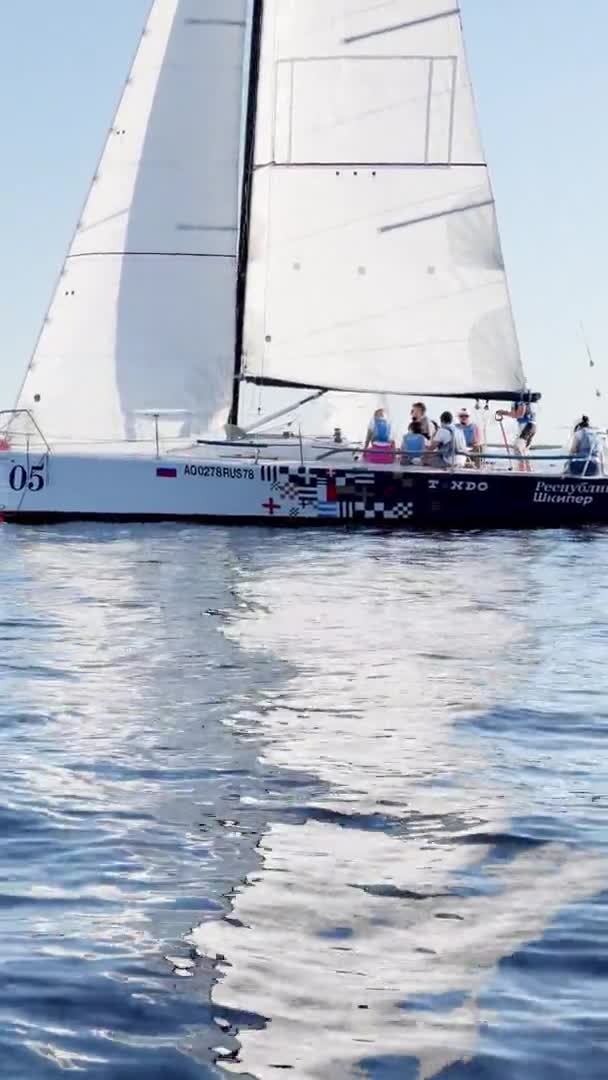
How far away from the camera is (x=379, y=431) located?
3303 centimetres

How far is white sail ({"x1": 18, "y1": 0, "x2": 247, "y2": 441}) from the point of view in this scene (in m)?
33.5

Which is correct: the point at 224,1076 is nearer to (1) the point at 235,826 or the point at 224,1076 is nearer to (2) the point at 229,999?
(2) the point at 229,999

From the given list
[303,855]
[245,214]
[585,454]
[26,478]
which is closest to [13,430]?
[26,478]

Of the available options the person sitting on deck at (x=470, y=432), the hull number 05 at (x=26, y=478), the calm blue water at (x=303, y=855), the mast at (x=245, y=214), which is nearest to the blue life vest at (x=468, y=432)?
the person sitting on deck at (x=470, y=432)

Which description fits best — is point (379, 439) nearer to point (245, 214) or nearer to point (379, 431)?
point (379, 431)

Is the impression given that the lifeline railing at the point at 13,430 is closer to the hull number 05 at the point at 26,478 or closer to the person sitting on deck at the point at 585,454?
the hull number 05 at the point at 26,478

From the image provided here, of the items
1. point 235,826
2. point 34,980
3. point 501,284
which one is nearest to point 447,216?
point 501,284

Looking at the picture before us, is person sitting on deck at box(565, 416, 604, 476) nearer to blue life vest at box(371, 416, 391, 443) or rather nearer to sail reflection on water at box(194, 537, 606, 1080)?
blue life vest at box(371, 416, 391, 443)

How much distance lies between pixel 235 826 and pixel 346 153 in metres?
28.1

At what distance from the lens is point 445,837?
24.7ft

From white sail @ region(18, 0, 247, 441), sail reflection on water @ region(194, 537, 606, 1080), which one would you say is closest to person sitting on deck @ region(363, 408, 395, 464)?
white sail @ region(18, 0, 247, 441)

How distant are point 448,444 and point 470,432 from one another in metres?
1.57

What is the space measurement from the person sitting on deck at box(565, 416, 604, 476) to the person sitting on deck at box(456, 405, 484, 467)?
180 centimetres

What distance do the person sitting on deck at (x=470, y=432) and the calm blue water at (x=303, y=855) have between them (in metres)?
18.1
